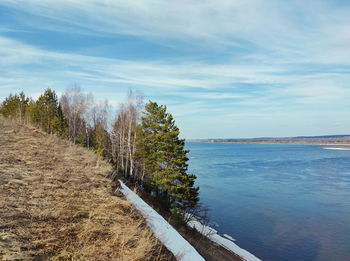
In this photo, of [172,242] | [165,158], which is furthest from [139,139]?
[172,242]

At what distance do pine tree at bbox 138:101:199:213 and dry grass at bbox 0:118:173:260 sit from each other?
1273 centimetres

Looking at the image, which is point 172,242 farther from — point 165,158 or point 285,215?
point 285,215

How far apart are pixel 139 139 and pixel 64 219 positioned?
22.8 m

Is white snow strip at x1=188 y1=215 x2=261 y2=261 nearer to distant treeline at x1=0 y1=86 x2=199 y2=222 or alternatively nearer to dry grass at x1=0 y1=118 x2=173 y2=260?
distant treeline at x1=0 y1=86 x2=199 y2=222

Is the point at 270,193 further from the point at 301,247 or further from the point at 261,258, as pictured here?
the point at 261,258

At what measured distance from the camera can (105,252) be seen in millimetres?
3291

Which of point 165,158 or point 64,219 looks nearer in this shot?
point 64,219

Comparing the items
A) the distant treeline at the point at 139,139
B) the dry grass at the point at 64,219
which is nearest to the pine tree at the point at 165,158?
the distant treeline at the point at 139,139

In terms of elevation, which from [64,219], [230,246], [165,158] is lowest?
[230,246]

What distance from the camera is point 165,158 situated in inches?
851

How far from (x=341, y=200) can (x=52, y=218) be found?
2785 cm

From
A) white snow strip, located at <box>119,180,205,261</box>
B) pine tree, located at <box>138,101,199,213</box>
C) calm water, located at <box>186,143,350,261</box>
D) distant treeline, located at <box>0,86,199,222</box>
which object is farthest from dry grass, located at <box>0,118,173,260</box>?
calm water, located at <box>186,143,350,261</box>

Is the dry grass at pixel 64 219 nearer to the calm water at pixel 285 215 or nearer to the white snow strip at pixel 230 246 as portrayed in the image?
the white snow strip at pixel 230 246

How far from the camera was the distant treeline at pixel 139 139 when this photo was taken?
20.2 meters
